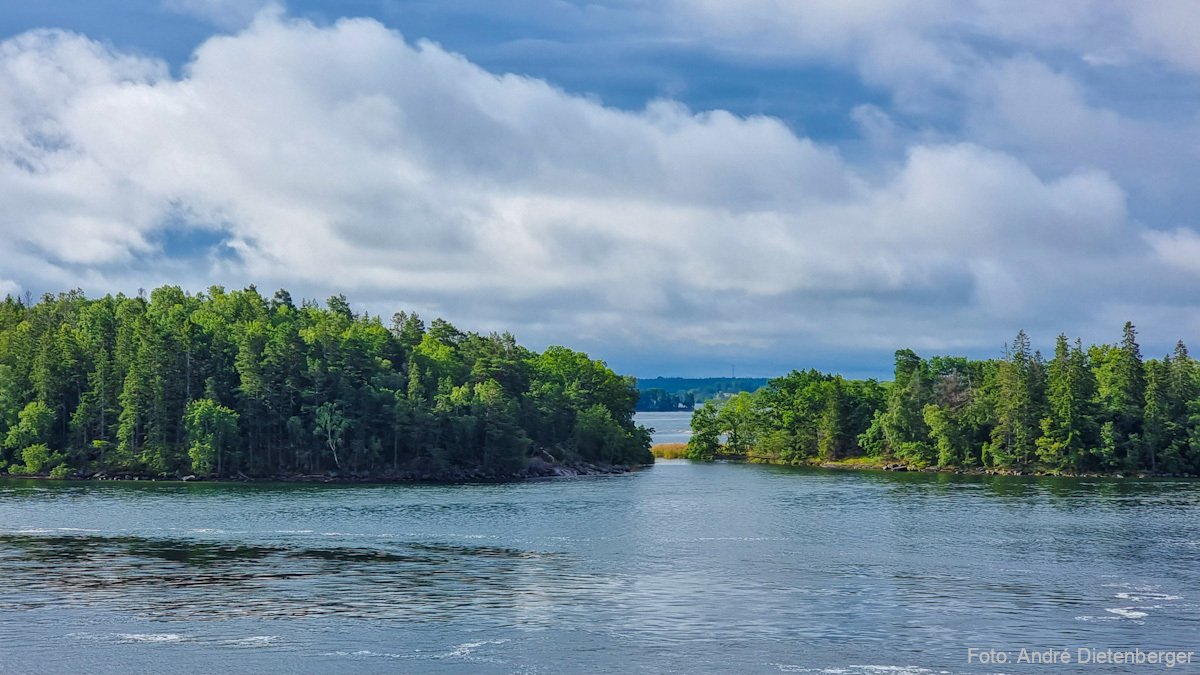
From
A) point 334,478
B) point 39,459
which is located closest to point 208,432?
point 334,478

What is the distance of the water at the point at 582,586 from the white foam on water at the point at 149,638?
0.62ft

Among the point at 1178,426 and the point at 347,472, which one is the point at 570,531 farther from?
the point at 1178,426

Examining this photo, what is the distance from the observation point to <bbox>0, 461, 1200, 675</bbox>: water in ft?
159

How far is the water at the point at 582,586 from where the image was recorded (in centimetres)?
4853

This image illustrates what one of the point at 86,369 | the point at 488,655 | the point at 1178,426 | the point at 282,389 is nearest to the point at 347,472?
the point at 282,389

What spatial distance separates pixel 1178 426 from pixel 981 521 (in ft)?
340

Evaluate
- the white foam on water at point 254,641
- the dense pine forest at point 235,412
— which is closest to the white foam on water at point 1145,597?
the white foam on water at point 254,641

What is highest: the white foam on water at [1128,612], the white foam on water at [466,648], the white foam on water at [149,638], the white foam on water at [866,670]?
the white foam on water at [149,638]

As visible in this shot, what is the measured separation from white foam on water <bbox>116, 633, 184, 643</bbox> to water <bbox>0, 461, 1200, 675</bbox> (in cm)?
19

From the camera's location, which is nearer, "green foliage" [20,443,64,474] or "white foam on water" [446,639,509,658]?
"white foam on water" [446,639,509,658]

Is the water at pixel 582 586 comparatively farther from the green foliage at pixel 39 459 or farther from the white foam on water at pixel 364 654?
the green foliage at pixel 39 459

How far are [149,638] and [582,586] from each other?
25.4 metres

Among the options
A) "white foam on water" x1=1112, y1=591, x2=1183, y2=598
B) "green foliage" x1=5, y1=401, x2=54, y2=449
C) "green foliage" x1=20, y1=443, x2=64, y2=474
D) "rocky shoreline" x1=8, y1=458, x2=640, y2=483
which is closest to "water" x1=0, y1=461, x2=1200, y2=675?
"white foam on water" x1=1112, y1=591, x2=1183, y2=598

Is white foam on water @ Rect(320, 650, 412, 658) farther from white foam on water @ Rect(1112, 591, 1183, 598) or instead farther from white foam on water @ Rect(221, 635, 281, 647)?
white foam on water @ Rect(1112, 591, 1183, 598)
